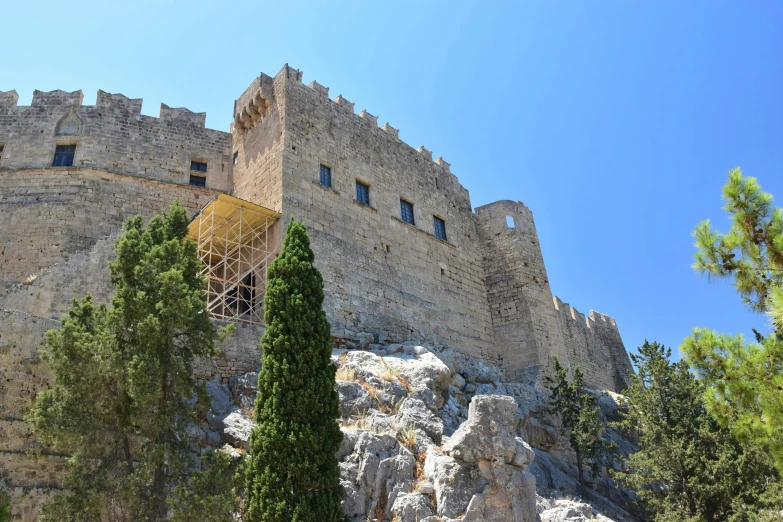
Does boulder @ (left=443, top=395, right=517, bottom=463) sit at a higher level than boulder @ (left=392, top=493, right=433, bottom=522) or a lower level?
higher

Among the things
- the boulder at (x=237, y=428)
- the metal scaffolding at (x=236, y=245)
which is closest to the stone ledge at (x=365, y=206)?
the metal scaffolding at (x=236, y=245)

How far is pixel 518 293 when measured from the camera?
68.9 ft

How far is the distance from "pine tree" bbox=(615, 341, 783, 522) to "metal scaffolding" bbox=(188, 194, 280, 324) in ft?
30.8

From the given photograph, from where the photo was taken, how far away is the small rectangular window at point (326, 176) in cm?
1786

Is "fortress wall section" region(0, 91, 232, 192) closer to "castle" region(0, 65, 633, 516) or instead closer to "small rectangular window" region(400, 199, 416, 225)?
"castle" region(0, 65, 633, 516)

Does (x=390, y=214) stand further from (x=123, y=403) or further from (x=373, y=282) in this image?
(x=123, y=403)

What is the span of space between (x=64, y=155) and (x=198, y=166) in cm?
373

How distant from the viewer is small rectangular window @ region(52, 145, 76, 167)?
1791 centimetres

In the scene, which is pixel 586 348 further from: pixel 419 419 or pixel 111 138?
pixel 111 138

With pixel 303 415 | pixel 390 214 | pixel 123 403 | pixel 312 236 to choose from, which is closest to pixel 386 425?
pixel 303 415

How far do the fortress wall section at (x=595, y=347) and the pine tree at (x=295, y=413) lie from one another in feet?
56.9

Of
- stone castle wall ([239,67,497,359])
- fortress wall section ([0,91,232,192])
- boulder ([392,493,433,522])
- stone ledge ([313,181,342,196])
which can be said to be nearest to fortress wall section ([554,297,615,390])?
stone castle wall ([239,67,497,359])

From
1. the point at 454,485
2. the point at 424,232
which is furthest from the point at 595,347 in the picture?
the point at 454,485

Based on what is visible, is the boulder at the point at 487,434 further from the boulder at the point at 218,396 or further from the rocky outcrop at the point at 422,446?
the boulder at the point at 218,396
